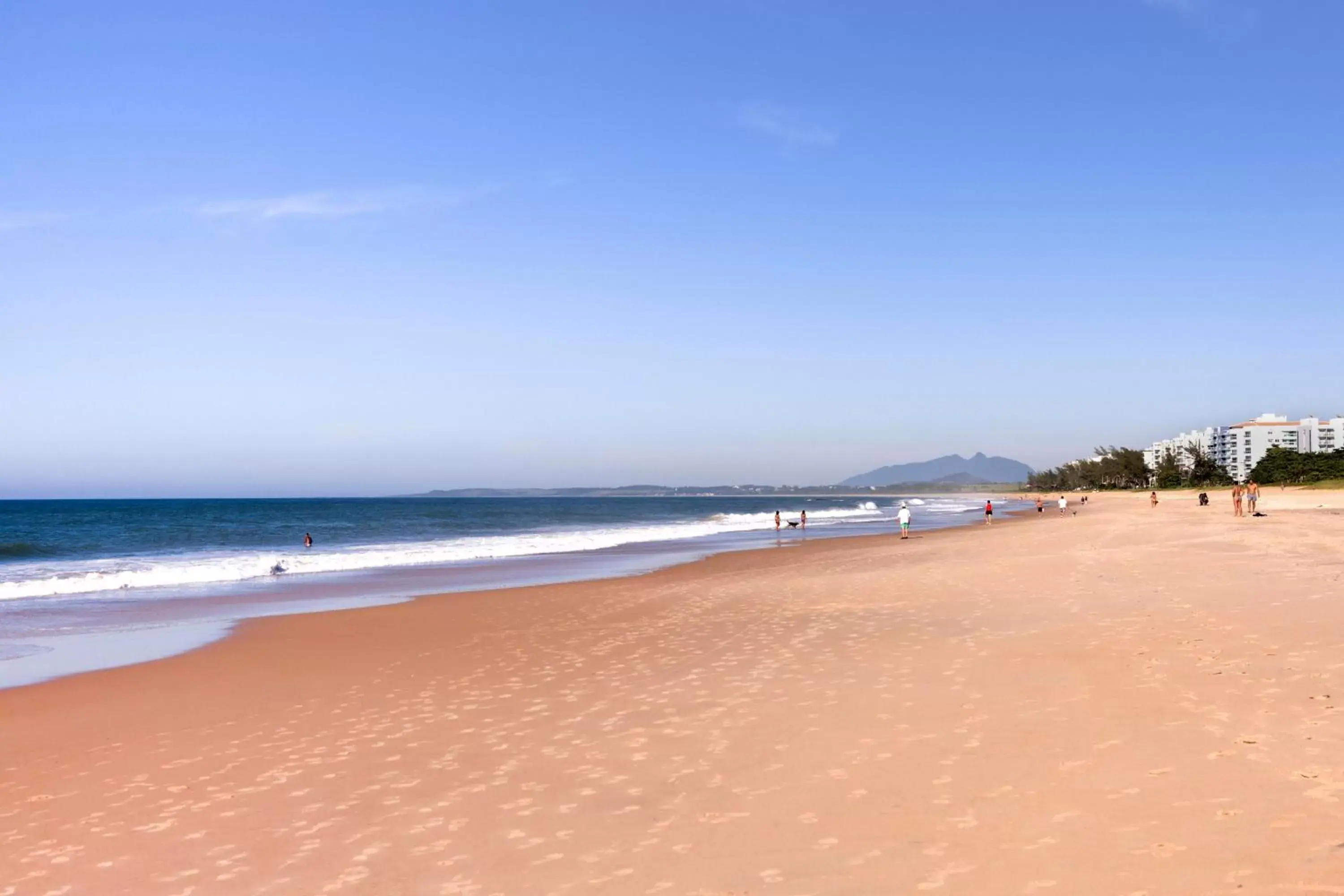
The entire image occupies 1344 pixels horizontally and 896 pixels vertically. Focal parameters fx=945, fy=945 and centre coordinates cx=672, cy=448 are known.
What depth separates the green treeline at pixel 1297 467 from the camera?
99.1m

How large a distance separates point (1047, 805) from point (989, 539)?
3249 cm

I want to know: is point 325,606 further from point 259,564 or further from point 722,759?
point 722,759

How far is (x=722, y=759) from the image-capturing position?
7.53 meters

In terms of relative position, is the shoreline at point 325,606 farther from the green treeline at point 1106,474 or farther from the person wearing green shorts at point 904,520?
the green treeline at point 1106,474

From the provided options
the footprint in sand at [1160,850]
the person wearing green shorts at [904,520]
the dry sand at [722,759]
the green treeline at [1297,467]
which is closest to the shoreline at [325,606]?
the dry sand at [722,759]

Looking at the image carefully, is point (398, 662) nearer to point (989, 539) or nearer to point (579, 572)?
point (579, 572)

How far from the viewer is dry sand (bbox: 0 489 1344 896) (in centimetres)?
543

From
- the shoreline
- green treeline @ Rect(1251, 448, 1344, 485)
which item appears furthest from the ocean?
green treeline @ Rect(1251, 448, 1344, 485)

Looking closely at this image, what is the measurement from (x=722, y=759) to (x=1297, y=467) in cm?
12162

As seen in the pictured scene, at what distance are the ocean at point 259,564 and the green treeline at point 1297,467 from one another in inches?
1785

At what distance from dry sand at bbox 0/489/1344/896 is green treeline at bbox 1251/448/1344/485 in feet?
337

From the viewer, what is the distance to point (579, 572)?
2842cm

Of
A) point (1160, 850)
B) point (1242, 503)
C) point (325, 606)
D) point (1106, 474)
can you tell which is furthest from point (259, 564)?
point (1106, 474)

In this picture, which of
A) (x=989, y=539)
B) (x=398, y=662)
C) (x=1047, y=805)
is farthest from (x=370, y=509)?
(x=1047, y=805)
